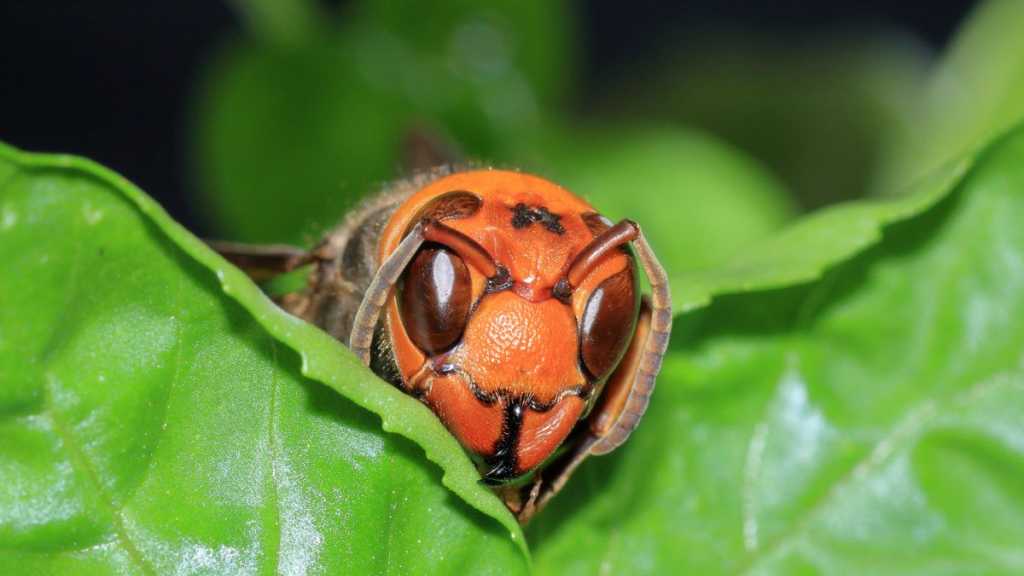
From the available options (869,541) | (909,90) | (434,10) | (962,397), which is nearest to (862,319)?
(962,397)

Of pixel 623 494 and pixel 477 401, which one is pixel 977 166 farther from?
pixel 477 401

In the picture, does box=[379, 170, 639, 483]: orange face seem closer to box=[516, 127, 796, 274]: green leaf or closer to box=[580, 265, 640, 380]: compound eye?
box=[580, 265, 640, 380]: compound eye

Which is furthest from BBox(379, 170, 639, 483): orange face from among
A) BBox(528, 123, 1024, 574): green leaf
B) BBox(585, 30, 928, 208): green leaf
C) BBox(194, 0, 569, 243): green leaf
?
BBox(585, 30, 928, 208): green leaf

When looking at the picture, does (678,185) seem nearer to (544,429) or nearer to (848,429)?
(848,429)

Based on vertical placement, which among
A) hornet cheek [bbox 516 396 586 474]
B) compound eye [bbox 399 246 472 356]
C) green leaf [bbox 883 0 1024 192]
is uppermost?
compound eye [bbox 399 246 472 356]

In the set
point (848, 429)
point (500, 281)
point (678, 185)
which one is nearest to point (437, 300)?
point (500, 281)

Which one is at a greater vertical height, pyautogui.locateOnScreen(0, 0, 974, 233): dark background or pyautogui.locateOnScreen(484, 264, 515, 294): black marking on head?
pyautogui.locateOnScreen(484, 264, 515, 294): black marking on head
